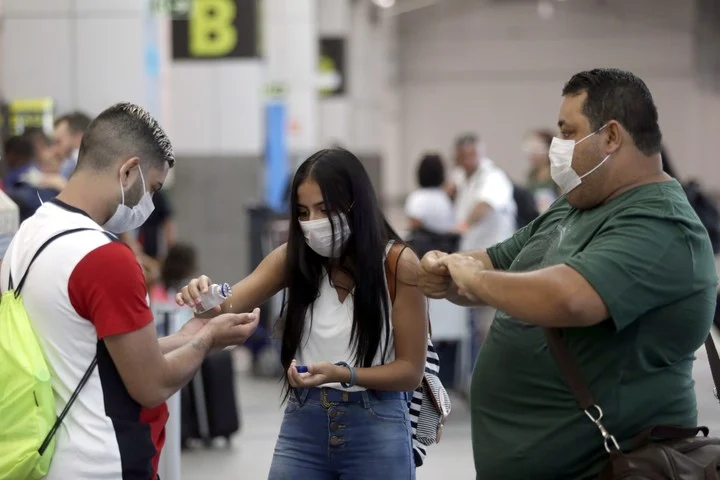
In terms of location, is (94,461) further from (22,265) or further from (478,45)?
(478,45)

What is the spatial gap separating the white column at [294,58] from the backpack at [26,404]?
17.4 meters

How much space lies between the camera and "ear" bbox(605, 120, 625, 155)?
3.00m

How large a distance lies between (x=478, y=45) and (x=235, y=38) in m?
30.9

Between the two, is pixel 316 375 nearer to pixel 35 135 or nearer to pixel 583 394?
pixel 583 394

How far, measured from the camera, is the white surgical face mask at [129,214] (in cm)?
304

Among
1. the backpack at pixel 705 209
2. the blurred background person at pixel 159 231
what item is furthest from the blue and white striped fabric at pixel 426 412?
the blurred background person at pixel 159 231

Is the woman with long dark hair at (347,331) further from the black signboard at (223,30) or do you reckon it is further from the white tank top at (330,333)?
the black signboard at (223,30)

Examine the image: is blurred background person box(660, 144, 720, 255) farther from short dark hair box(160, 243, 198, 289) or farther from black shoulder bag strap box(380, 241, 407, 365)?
black shoulder bag strap box(380, 241, 407, 365)

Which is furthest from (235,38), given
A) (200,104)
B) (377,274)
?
(377,274)

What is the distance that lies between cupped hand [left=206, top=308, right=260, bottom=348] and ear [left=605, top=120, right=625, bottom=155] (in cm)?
103

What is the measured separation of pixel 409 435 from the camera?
344 cm

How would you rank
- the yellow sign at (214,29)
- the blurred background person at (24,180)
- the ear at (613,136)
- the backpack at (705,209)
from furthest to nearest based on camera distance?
the yellow sign at (214,29), the backpack at (705,209), the blurred background person at (24,180), the ear at (613,136)

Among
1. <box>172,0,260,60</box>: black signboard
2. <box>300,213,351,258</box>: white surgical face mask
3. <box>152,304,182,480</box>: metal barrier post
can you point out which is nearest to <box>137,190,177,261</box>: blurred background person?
<box>172,0,260,60</box>: black signboard

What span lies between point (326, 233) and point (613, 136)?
85 centimetres
